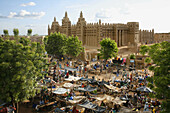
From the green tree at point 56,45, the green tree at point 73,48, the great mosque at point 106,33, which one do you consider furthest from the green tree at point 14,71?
the great mosque at point 106,33

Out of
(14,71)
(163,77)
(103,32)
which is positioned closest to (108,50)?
(103,32)

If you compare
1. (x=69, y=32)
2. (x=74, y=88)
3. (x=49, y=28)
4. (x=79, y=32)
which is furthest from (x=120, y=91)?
(x=49, y=28)

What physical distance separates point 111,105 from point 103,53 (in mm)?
26176

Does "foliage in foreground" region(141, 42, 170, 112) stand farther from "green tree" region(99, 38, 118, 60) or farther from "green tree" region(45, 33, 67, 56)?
"green tree" region(45, 33, 67, 56)

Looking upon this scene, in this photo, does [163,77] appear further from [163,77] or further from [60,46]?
[60,46]

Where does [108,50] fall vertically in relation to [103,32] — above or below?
below

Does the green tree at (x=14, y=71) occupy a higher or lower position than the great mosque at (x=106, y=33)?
lower

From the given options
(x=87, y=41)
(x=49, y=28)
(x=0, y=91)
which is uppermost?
(x=49, y=28)

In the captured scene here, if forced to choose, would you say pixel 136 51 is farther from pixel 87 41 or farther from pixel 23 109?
pixel 23 109

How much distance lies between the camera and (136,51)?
2327 inches

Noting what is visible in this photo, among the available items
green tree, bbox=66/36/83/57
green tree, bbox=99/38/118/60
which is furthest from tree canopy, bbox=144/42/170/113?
green tree, bbox=66/36/83/57

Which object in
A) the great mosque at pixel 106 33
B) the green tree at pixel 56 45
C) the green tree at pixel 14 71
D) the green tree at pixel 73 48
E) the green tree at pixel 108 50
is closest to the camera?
the green tree at pixel 14 71

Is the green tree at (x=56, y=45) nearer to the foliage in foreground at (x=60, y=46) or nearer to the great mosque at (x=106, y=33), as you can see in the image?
the foliage in foreground at (x=60, y=46)

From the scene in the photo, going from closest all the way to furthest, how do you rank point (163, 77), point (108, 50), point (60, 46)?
point (163, 77) → point (108, 50) → point (60, 46)
